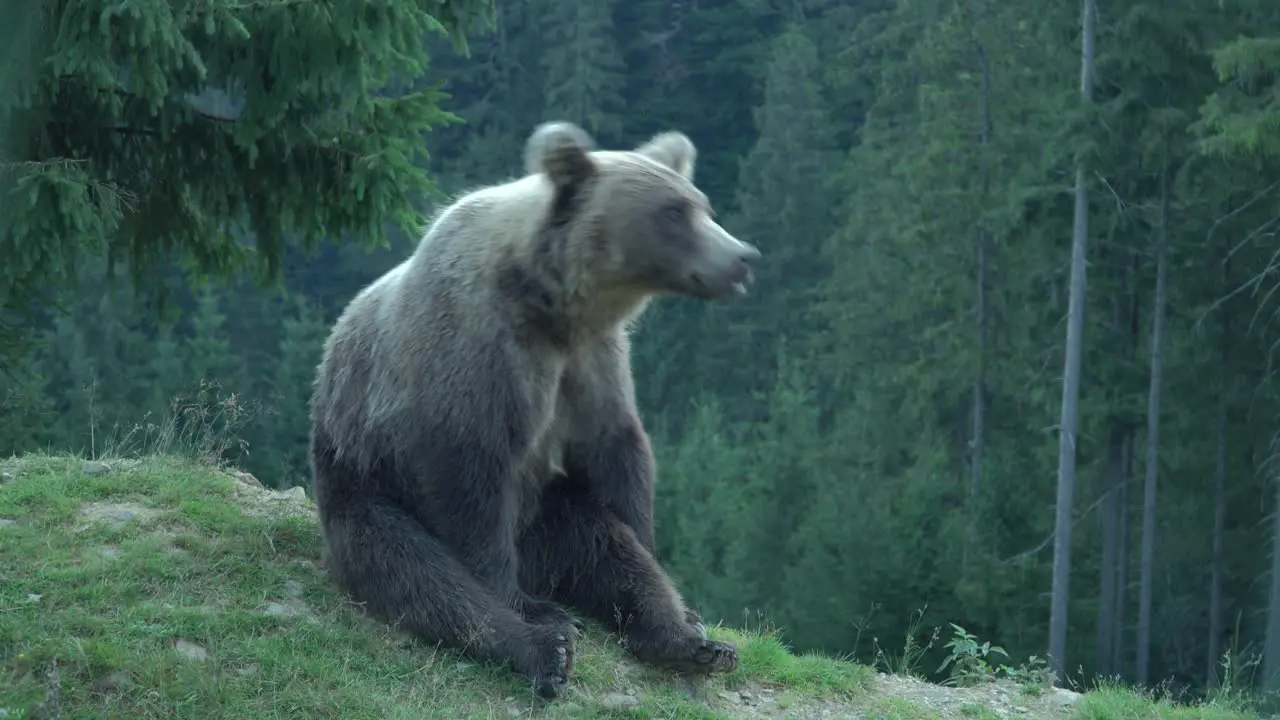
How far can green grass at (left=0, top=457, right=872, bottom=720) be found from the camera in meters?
5.24

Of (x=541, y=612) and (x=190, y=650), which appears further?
(x=541, y=612)

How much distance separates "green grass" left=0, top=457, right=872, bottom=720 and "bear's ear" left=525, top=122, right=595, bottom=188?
187 centimetres

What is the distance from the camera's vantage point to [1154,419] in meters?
25.1

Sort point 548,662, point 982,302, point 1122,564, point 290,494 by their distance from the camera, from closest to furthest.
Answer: point 548,662, point 290,494, point 1122,564, point 982,302

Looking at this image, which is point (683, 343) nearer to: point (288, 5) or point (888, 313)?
point (888, 313)

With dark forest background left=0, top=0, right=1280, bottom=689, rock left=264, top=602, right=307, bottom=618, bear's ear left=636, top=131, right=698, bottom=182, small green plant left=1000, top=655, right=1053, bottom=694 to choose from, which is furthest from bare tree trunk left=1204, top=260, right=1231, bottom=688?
rock left=264, top=602, right=307, bottom=618

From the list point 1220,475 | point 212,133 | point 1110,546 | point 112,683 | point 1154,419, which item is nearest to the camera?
point 112,683

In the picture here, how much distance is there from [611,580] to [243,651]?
58.9 inches

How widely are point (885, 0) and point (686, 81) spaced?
30.4 ft

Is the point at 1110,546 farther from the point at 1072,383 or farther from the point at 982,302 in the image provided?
the point at 982,302

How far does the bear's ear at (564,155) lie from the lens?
5.91 m

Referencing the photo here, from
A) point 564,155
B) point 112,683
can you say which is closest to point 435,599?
point 112,683

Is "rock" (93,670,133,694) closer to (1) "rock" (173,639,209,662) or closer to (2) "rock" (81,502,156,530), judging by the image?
(1) "rock" (173,639,209,662)

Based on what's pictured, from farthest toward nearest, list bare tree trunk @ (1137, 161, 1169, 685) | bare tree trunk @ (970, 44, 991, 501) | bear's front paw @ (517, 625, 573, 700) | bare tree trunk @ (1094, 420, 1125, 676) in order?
1. bare tree trunk @ (970, 44, 991, 501)
2. bare tree trunk @ (1094, 420, 1125, 676)
3. bare tree trunk @ (1137, 161, 1169, 685)
4. bear's front paw @ (517, 625, 573, 700)
